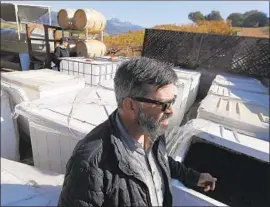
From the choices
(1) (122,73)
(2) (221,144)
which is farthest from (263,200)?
(1) (122,73)

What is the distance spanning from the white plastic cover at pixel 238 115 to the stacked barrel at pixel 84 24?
4481mm

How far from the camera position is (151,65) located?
93 centimetres

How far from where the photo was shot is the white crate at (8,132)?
7.13 feet

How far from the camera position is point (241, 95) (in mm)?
3100

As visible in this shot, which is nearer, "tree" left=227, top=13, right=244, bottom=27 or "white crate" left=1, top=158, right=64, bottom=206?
"white crate" left=1, top=158, right=64, bottom=206

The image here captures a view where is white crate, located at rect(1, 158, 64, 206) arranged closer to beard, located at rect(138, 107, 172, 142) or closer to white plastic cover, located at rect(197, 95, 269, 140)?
beard, located at rect(138, 107, 172, 142)

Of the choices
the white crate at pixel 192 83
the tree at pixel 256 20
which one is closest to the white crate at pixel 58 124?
the white crate at pixel 192 83

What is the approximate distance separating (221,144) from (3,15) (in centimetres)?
1083

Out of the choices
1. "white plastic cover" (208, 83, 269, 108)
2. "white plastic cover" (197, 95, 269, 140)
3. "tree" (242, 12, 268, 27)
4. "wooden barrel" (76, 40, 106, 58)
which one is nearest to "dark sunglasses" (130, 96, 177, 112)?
"white plastic cover" (197, 95, 269, 140)

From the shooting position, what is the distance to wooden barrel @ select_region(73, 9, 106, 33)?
6293 millimetres

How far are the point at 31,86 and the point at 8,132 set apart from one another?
20.0 inches

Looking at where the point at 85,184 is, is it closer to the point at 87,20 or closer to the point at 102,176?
the point at 102,176

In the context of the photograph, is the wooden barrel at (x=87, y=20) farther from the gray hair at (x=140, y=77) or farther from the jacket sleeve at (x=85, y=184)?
the jacket sleeve at (x=85, y=184)

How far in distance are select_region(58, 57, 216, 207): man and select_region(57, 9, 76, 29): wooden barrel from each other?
6344mm
